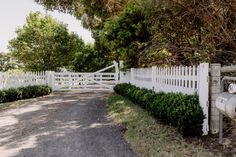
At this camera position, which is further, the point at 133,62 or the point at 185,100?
the point at 133,62

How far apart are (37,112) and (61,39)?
789 inches

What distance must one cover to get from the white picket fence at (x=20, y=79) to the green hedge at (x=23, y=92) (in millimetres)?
657

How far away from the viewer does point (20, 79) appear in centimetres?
2050

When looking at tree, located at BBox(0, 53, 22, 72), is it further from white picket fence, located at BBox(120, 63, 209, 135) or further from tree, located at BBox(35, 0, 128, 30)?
white picket fence, located at BBox(120, 63, 209, 135)

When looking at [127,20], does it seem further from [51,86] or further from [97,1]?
[51,86]

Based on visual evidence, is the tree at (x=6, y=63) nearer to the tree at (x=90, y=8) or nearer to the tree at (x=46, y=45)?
the tree at (x=46, y=45)

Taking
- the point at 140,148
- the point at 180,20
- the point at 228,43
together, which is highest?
the point at 180,20

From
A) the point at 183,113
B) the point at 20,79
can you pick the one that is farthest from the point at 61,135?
the point at 20,79

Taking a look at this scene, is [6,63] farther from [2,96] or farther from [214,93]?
[214,93]

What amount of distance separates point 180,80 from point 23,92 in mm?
11516

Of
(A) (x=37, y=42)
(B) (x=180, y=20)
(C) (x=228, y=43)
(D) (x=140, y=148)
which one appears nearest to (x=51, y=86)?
(A) (x=37, y=42)

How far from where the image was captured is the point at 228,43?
10.1 meters

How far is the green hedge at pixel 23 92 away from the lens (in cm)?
1791

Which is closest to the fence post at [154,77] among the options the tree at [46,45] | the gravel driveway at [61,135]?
the gravel driveway at [61,135]
